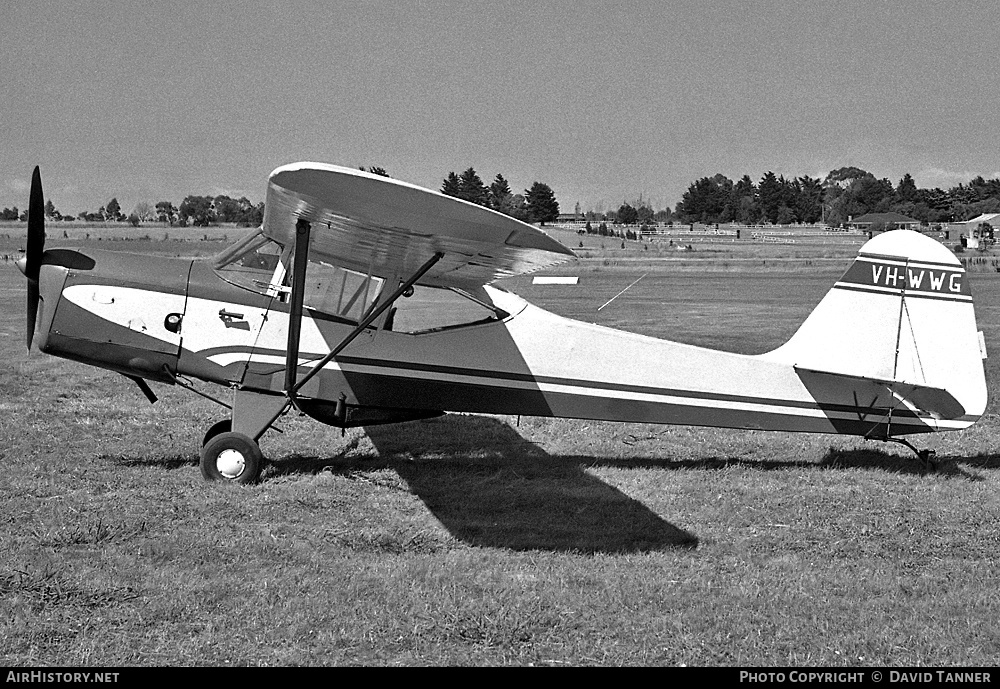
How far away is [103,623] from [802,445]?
652 cm

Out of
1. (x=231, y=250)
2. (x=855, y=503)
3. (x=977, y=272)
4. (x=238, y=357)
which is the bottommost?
(x=855, y=503)

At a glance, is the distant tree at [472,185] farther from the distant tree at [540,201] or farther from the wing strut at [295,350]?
the wing strut at [295,350]

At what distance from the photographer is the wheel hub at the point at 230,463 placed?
6953 millimetres

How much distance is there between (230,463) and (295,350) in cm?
106

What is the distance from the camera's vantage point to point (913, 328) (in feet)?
24.6

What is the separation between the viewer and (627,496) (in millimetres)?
7047

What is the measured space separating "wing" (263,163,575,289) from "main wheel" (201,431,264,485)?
4.95ft

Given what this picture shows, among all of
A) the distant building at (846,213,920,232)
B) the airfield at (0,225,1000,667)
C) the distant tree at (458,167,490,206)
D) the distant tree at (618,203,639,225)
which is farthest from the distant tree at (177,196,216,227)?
the airfield at (0,225,1000,667)

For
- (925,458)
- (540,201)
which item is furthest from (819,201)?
(925,458)

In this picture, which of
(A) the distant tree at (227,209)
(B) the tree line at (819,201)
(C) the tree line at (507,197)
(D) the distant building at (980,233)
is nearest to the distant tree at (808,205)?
(B) the tree line at (819,201)

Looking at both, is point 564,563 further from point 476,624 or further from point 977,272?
point 977,272

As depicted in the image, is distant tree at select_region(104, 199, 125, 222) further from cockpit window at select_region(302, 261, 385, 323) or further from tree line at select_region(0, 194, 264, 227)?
cockpit window at select_region(302, 261, 385, 323)

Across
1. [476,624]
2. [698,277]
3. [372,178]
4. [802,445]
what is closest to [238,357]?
[372,178]

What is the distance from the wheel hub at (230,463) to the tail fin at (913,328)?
4401 millimetres
